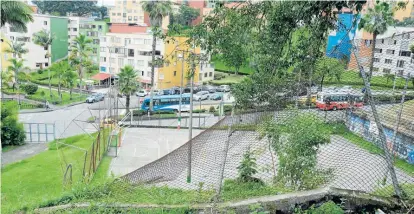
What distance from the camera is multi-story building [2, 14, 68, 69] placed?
28547 millimetres

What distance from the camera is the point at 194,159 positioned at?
5.91m

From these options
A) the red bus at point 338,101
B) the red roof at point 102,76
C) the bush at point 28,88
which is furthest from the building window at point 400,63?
the red roof at point 102,76

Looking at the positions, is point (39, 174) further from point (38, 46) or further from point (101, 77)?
point (38, 46)

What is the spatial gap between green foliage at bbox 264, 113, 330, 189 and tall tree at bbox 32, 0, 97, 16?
48.5m

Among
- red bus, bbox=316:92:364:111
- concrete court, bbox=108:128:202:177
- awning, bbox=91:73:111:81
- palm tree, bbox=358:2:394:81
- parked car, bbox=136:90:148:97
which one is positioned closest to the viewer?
palm tree, bbox=358:2:394:81

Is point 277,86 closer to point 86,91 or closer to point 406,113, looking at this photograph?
point 406,113

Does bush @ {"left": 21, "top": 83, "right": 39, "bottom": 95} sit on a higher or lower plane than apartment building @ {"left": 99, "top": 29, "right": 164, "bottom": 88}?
lower

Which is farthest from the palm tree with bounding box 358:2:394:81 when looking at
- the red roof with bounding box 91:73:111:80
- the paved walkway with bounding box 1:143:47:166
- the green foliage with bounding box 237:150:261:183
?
the red roof with bounding box 91:73:111:80

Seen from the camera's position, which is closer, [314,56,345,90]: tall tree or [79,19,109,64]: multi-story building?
[314,56,345,90]: tall tree

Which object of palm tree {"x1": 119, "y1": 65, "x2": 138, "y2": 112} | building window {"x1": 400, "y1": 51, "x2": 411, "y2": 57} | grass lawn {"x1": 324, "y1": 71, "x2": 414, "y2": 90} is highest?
building window {"x1": 400, "y1": 51, "x2": 411, "y2": 57}

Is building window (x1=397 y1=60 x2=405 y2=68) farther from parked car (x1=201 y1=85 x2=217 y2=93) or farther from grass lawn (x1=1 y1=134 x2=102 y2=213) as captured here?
parked car (x1=201 y1=85 x2=217 y2=93)

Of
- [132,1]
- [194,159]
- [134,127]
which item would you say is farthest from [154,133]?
[132,1]

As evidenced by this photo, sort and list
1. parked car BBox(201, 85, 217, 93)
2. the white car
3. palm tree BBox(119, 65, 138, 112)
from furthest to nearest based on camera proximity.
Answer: parked car BBox(201, 85, 217, 93) < the white car < palm tree BBox(119, 65, 138, 112)

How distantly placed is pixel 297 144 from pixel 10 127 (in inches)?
502
